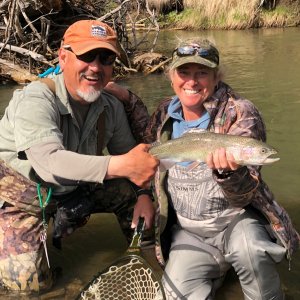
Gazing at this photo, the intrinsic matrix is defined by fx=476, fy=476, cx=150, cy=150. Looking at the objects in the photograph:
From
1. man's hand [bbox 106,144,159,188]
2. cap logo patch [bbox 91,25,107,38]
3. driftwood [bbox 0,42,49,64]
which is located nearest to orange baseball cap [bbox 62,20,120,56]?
cap logo patch [bbox 91,25,107,38]

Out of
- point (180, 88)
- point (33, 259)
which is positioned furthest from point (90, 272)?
point (180, 88)

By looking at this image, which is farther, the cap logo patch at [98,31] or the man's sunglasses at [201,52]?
the cap logo patch at [98,31]

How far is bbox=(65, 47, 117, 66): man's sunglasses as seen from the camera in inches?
139

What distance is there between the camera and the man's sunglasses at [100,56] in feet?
11.6

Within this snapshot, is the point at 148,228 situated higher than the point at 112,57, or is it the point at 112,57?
the point at 112,57

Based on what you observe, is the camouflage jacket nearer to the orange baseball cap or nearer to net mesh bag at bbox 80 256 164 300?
net mesh bag at bbox 80 256 164 300

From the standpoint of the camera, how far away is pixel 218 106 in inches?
129

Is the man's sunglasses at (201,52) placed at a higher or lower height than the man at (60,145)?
higher

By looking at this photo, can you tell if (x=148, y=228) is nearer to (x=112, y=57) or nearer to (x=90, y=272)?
(x=90, y=272)

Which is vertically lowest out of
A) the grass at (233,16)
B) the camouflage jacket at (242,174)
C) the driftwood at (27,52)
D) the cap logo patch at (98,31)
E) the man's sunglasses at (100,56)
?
the grass at (233,16)

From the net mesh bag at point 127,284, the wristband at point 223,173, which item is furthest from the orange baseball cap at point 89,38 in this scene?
the net mesh bag at point 127,284

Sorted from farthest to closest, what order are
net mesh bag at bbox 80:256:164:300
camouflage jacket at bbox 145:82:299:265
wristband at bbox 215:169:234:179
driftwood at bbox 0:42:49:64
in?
driftwood at bbox 0:42:49:64
net mesh bag at bbox 80:256:164:300
camouflage jacket at bbox 145:82:299:265
wristband at bbox 215:169:234:179

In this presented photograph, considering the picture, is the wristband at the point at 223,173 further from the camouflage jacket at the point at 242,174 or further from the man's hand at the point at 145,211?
the man's hand at the point at 145,211

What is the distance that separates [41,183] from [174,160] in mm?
1238
